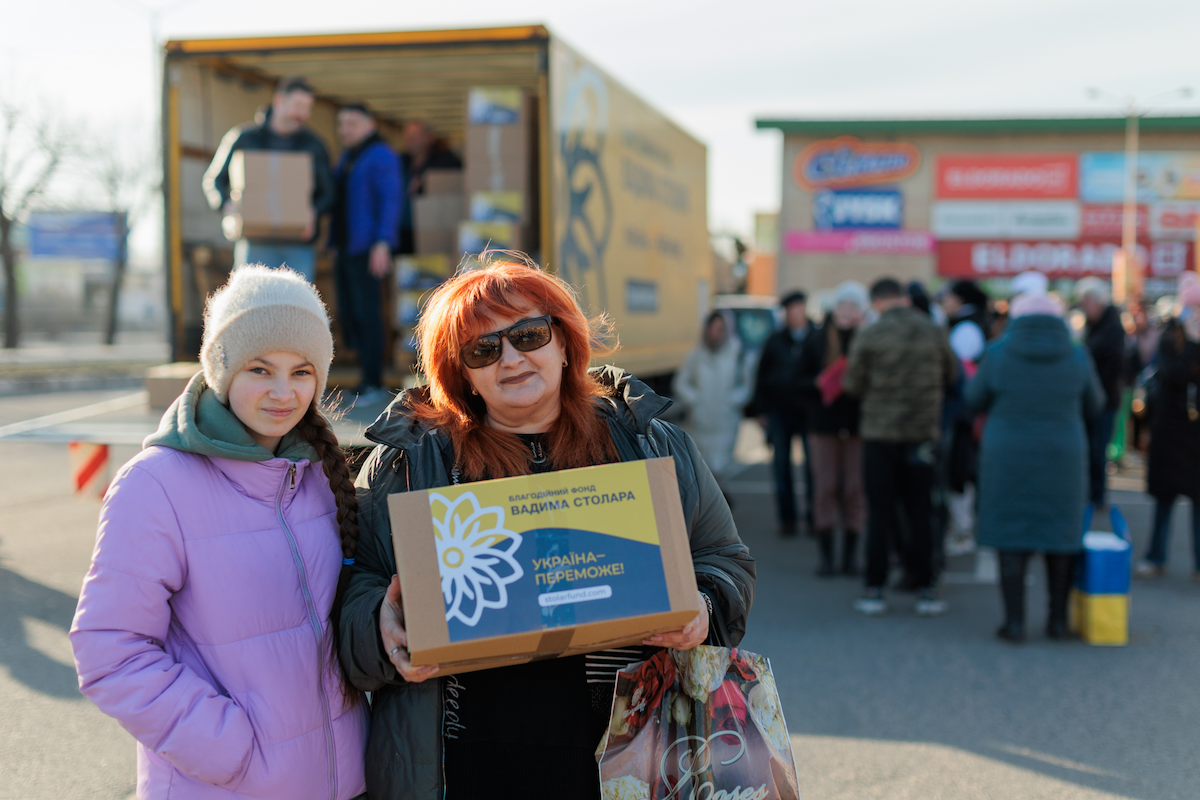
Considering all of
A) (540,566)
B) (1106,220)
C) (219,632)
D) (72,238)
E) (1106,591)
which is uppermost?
(1106,220)

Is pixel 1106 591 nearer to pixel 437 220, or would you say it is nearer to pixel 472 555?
pixel 472 555

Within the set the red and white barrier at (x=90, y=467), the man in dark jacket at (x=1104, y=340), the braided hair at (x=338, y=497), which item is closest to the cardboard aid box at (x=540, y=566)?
the braided hair at (x=338, y=497)

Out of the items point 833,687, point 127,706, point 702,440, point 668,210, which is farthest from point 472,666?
point 668,210

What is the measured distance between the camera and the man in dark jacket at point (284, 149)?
20.0ft

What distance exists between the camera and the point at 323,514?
2.00 meters

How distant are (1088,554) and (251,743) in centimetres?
466

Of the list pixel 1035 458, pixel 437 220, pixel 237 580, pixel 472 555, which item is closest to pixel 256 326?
pixel 237 580

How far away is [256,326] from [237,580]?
48cm

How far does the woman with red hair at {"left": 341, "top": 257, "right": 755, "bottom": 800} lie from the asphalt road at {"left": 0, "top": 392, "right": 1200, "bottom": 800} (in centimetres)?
179

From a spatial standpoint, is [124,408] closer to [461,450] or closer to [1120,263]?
[461,450]

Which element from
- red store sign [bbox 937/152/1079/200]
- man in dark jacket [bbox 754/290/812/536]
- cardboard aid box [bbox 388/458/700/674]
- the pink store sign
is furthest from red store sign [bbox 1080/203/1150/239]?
cardboard aid box [bbox 388/458/700/674]

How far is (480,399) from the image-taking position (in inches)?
86.5

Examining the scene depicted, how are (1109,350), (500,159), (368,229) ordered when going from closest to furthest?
(500,159) → (368,229) → (1109,350)

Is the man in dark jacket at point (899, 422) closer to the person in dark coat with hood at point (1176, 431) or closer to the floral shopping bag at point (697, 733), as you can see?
the person in dark coat with hood at point (1176, 431)
